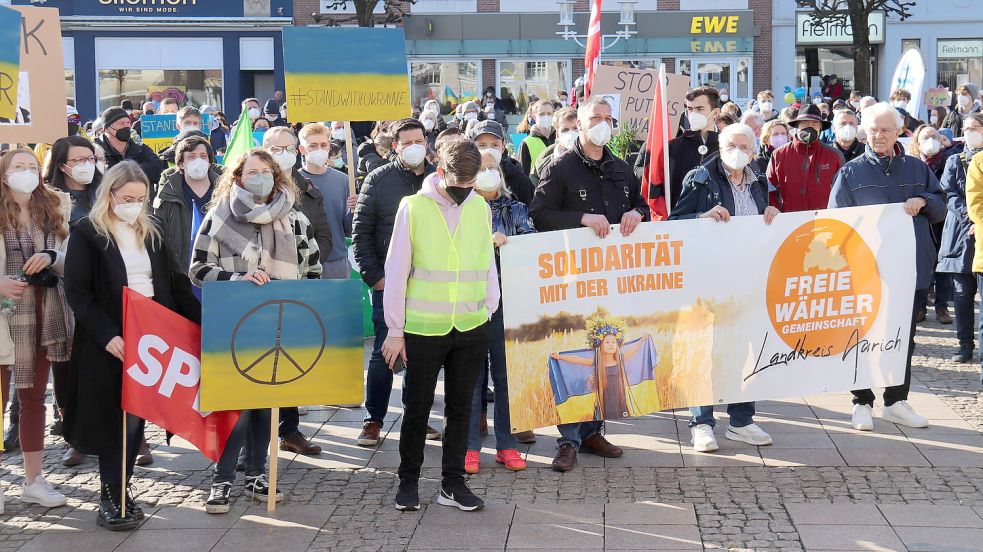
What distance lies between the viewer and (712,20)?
37.6 metres

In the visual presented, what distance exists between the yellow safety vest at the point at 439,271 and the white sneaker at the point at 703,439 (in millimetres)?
1901

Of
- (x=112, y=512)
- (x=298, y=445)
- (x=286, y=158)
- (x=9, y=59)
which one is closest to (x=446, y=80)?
(x=286, y=158)

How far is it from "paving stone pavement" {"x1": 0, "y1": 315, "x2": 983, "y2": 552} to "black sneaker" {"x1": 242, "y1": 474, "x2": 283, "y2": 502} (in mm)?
76

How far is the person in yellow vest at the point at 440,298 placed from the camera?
19.1ft

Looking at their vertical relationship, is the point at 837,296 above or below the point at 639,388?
above

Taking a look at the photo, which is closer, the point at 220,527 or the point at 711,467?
the point at 220,527

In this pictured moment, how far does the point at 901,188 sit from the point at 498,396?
2.89 metres

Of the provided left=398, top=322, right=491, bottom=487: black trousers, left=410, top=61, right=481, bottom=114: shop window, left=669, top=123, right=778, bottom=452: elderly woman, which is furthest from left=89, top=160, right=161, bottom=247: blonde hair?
left=410, top=61, right=481, bottom=114: shop window

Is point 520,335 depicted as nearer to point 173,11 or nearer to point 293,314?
point 293,314

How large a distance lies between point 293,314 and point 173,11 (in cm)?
3410

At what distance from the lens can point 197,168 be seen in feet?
24.6

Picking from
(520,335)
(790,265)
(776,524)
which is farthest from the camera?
(790,265)

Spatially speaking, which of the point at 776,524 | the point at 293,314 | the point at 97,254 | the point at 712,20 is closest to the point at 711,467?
the point at 776,524

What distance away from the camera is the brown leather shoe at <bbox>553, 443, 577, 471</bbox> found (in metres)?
6.68
